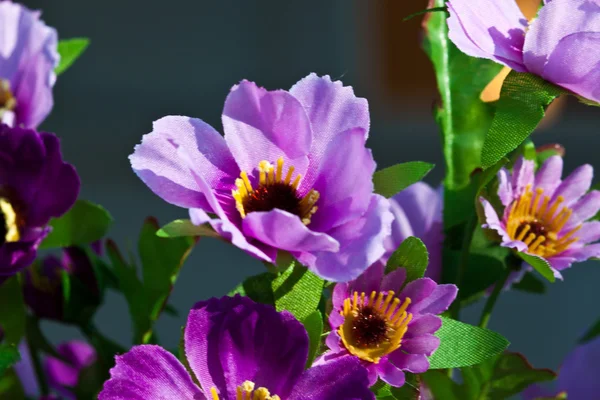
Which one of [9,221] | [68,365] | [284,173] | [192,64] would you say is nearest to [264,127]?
[284,173]

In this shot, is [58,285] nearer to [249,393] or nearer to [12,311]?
[12,311]

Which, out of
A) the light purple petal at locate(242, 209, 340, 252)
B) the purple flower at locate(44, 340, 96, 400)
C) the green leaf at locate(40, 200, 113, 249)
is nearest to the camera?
the light purple petal at locate(242, 209, 340, 252)

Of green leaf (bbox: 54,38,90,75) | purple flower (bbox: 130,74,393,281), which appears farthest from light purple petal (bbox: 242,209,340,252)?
green leaf (bbox: 54,38,90,75)

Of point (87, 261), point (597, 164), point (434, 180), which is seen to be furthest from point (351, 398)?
point (597, 164)

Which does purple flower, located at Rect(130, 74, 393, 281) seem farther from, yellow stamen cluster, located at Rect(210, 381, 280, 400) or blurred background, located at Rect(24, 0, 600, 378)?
blurred background, located at Rect(24, 0, 600, 378)

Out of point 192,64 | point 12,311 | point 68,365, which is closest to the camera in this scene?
point 12,311

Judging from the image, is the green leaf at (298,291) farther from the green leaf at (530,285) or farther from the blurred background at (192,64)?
the blurred background at (192,64)

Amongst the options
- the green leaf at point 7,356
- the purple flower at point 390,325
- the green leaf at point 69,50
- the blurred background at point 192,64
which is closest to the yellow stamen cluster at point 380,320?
the purple flower at point 390,325
